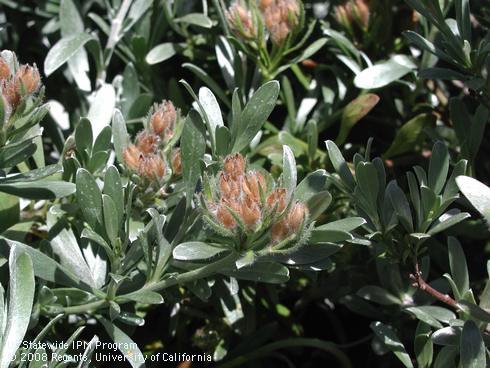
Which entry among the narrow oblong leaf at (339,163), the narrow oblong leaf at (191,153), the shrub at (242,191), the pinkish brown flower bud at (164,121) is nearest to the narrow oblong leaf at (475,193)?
the shrub at (242,191)

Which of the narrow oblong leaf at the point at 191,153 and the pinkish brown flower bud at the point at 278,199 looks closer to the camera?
the pinkish brown flower bud at the point at 278,199

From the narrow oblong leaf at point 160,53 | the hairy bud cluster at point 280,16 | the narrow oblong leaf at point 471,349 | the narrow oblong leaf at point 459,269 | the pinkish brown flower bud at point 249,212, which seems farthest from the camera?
the narrow oblong leaf at point 160,53

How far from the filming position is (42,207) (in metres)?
1.93

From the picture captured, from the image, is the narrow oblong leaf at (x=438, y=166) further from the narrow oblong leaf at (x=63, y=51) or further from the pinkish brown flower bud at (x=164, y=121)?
the narrow oblong leaf at (x=63, y=51)

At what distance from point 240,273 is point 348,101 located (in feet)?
2.62

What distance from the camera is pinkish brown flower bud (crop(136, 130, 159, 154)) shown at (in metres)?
1.64

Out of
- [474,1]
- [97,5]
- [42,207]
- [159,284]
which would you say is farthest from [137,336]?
[474,1]

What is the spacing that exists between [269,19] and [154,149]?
468mm

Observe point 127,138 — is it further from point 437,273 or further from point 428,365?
point 437,273

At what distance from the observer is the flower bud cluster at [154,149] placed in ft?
5.26

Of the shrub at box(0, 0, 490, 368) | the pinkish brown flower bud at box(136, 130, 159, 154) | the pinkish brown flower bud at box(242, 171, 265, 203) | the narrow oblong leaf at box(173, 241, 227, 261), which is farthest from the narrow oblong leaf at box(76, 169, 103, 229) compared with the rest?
the pinkish brown flower bud at box(242, 171, 265, 203)

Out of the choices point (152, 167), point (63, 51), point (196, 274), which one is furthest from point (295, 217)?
point (63, 51)

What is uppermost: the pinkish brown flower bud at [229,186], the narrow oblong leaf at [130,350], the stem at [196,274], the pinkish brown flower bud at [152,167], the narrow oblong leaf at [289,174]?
the pinkish brown flower bud at [229,186]

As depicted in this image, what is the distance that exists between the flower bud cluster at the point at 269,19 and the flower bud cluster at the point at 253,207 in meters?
0.61
